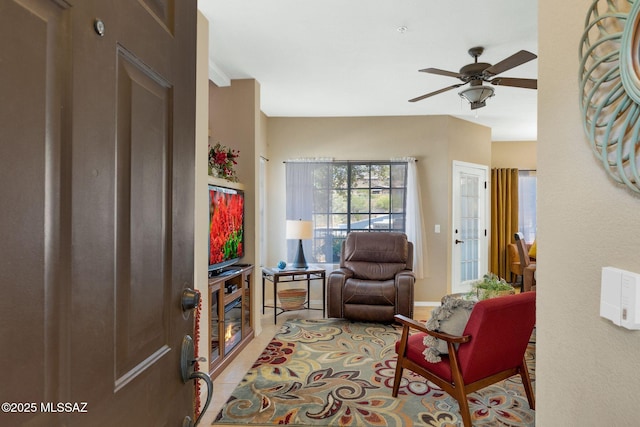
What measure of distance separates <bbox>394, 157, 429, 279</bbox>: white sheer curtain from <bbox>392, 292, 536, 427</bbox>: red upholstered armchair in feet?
9.17

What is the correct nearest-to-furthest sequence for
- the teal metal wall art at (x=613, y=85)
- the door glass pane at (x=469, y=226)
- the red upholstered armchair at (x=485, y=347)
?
the teal metal wall art at (x=613, y=85)
the red upholstered armchair at (x=485, y=347)
the door glass pane at (x=469, y=226)

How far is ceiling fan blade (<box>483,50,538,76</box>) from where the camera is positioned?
2.38 m

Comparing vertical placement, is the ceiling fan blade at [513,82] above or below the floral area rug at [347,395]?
above

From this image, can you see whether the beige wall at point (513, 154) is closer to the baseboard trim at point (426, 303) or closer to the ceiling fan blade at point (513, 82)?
the baseboard trim at point (426, 303)

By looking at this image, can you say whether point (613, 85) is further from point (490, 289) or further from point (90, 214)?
point (490, 289)

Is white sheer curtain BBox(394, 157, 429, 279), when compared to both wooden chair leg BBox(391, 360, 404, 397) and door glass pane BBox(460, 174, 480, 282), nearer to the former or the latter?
door glass pane BBox(460, 174, 480, 282)

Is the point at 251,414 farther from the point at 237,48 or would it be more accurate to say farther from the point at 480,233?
the point at 480,233

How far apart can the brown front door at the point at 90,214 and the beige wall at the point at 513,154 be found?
6.88 meters

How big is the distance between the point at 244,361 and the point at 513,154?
19.6 ft

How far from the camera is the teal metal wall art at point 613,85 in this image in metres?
0.63

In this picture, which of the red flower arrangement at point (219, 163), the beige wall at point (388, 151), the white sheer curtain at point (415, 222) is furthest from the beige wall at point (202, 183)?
the white sheer curtain at point (415, 222)

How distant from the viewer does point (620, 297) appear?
667mm

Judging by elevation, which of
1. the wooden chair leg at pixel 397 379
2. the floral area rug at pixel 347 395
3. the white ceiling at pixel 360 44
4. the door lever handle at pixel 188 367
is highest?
the white ceiling at pixel 360 44

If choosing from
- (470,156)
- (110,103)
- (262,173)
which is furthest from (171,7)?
(470,156)
